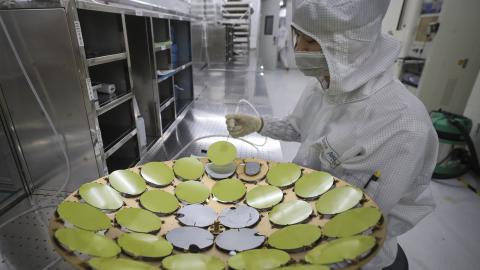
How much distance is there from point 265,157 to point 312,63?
0.78 meters

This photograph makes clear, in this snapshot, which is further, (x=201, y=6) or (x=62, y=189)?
(x=201, y=6)

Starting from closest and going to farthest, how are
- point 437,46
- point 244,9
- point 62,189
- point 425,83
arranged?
point 62,189, point 437,46, point 425,83, point 244,9

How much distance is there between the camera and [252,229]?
1.92 feet

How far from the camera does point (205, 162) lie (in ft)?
2.60

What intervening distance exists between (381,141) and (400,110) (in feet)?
0.35

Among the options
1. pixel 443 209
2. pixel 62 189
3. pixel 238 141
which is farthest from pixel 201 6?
pixel 443 209

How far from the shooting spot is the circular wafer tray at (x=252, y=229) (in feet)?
1.37

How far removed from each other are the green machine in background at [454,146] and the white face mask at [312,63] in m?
1.90

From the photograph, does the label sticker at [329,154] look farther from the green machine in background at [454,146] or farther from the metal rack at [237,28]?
the metal rack at [237,28]

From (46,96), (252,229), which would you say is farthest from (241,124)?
(46,96)

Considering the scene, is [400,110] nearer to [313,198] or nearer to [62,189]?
[313,198]

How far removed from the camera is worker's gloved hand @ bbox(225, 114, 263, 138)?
1.08 metres

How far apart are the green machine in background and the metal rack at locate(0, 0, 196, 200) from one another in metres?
2.33

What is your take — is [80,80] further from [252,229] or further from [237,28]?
[237,28]
